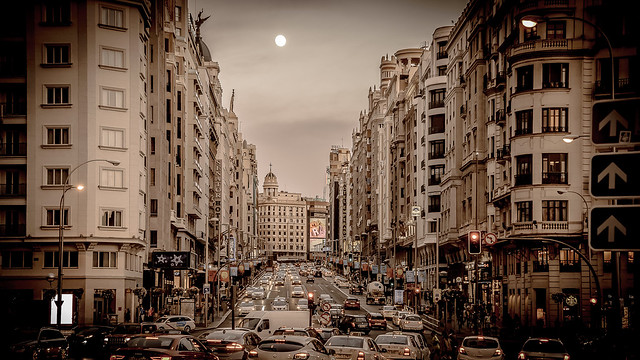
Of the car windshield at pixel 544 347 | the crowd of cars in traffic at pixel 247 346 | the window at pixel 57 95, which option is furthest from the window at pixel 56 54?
the car windshield at pixel 544 347

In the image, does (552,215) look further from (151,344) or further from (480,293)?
(151,344)

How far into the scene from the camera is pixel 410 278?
303 feet

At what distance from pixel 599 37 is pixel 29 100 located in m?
40.6

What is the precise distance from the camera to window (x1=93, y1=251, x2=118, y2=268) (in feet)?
215

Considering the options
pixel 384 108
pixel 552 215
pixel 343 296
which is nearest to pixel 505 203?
pixel 552 215

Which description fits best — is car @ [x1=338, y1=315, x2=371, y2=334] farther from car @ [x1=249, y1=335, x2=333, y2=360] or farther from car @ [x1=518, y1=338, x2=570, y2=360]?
car @ [x1=249, y1=335, x2=333, y2=360]

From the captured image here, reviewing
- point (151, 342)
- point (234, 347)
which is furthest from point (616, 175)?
point (234, 347)

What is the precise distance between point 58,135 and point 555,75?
35914 mm

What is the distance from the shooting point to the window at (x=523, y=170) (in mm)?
64750

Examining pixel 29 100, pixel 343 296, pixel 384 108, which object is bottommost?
pixel 343 296

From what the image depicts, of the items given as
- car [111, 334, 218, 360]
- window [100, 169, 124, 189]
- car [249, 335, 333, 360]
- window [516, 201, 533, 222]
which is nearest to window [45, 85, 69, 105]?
window [100, 169, 124, 189]

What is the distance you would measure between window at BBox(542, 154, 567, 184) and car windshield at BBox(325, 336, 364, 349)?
3546cm

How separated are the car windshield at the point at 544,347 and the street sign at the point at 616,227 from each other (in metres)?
17.7

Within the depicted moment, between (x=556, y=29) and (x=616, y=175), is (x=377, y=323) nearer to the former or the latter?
(x=556, y=29)
